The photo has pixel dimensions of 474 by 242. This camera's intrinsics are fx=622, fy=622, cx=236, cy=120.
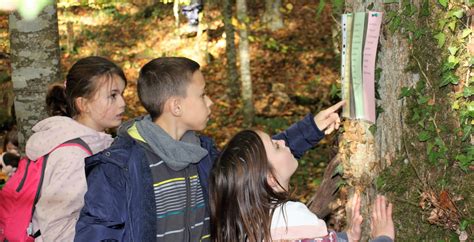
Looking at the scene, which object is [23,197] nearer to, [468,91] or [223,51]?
[468,91]

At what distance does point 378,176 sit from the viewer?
3475 millimetres

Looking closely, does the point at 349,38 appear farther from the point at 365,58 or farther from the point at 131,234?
the point at 131,234

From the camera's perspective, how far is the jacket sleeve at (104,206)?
2.75m

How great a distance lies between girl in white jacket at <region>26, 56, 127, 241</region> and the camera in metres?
3.18

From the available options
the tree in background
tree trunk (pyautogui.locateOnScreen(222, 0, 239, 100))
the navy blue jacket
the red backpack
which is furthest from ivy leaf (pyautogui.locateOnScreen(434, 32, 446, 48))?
tree trunk (pyautogui.locateOnScreen(222, 0, 239, 100))

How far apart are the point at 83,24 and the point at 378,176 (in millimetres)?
15215

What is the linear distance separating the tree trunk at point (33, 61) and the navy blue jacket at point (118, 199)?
210 cm

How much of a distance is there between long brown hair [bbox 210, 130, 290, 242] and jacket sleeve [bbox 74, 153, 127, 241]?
425 mm

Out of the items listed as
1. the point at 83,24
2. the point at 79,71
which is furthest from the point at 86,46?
the point at 79,71

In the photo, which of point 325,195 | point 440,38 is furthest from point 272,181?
point 325,195

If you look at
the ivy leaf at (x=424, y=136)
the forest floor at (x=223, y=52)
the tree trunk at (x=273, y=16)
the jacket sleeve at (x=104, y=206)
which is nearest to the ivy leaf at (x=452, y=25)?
the ivy leaf at (x=424, y=136)

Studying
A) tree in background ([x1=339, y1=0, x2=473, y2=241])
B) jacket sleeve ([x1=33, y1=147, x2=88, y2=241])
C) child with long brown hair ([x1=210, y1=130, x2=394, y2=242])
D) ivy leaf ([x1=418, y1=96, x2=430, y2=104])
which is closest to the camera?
child with long brown hair ([x1=210, y1=130, x2=394, y2=242])

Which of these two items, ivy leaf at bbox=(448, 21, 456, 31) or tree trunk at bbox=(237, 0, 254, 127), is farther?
tree trunk at bbox=(237, 0, 254, 127)

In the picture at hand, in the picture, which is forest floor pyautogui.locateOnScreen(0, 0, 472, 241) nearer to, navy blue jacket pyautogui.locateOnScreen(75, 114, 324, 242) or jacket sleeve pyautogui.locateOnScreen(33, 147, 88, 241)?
jacket sleeve pyautogui.locateOnScreen(33, 147, 88, 241)
